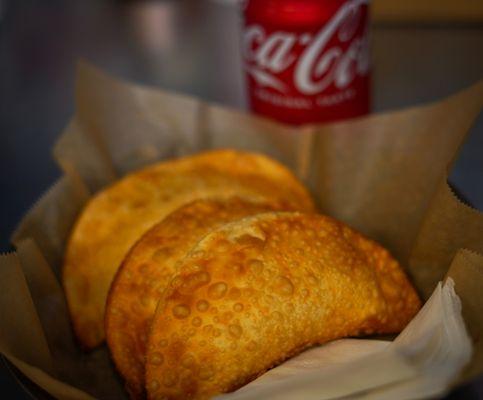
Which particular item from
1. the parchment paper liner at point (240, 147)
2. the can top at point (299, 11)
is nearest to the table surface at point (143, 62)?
the parchment paper liner at point (240, 147)

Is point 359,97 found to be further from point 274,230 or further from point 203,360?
point 203,360

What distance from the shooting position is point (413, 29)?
1.33 metres

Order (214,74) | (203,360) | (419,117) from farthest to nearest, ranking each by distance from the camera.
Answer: (214,74) < (419,117) < (203,360)

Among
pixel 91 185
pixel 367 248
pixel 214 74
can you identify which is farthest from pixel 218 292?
pixel 214 74

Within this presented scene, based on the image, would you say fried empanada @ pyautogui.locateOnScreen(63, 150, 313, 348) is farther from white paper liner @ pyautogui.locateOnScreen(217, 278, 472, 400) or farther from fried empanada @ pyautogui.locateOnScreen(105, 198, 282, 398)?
white paper liner @ pyautogui.locateOnScreen(217, 278, 472, 400)

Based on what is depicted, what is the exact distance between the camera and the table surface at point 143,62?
1.11m

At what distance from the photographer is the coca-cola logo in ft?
2.93

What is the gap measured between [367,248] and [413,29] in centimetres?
73

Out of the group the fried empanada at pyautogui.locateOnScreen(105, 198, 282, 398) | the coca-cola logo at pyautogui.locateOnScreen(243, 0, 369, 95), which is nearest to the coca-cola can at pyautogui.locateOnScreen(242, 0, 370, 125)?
the coca-cola logo at pyautogui.locateOnScreen(243, 0, 369, 95)

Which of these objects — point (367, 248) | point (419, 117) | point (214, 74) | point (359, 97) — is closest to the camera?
point (367, 248)

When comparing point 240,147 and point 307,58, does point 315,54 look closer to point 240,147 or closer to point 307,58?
point 307,58

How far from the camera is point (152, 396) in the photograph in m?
0.62

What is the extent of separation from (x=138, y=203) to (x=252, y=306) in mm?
246

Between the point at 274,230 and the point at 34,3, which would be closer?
the point at 274,230
